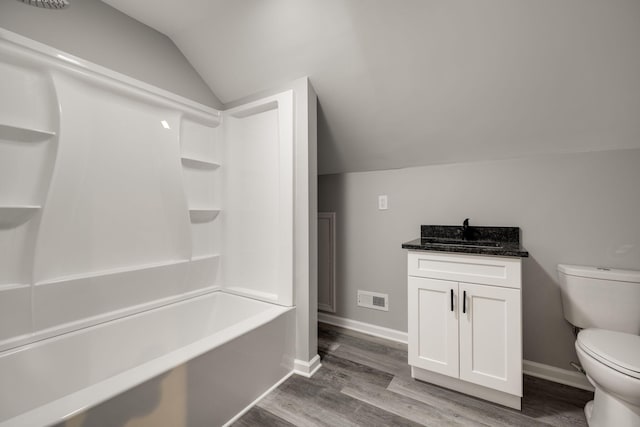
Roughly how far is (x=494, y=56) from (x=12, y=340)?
2.85 m

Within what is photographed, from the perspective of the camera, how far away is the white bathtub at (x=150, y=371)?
0.99 m

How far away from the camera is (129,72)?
176 cm

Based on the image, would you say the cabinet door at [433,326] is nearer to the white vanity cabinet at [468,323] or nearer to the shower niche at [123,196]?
the white vanity cabinet at [468,323]

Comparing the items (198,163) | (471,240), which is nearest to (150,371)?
(198,163)

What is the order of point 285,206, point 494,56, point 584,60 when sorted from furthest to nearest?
1. point 285,206
2. point 494,56
3. point 584,60

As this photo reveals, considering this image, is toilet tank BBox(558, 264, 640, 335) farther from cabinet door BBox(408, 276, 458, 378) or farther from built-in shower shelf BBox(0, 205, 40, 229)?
built-in shower shelf BBox(0, 205, 40, 229)

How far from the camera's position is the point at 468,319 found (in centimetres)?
157

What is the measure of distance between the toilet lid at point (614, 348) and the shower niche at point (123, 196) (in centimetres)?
162

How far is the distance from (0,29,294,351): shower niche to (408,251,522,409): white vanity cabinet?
2.92ft

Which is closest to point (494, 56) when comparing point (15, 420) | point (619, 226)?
point (619, 226)

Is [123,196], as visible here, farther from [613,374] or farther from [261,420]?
[613,374]

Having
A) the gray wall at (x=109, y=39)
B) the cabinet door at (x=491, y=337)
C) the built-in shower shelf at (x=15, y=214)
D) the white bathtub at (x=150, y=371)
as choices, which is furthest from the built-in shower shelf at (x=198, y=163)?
the cabinet door at (x=491, y=337)

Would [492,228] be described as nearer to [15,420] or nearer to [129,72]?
[15,420]

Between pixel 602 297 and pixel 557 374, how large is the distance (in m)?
0.62
